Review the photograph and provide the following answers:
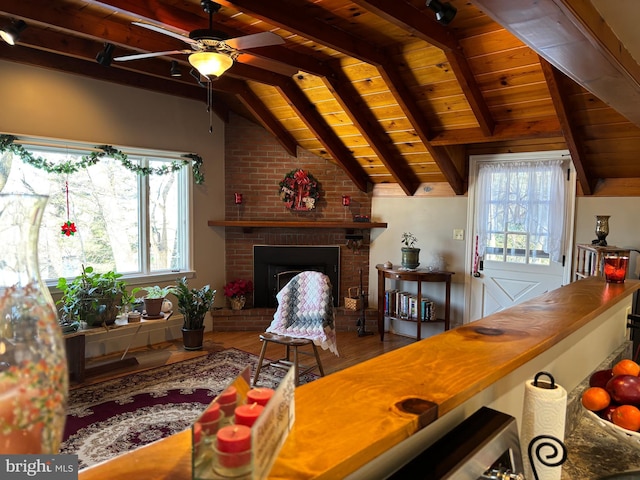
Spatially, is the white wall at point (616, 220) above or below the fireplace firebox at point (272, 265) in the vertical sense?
above

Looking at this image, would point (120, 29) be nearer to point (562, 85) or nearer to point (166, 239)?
point (166, 239)

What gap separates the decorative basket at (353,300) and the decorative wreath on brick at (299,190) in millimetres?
1150

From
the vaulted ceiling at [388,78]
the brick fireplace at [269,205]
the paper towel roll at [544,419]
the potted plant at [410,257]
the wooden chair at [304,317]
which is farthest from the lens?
the brick fireplace at [269,205]

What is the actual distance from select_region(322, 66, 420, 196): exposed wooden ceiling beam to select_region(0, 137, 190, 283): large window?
200 centimetres

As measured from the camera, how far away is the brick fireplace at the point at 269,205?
5.59 meters

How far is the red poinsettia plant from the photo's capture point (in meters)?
5.45

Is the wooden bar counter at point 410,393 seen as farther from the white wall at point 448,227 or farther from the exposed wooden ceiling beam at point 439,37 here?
the white wall at point 448,227

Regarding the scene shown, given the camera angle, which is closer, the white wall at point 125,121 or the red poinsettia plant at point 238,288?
the white wall at point 125,121

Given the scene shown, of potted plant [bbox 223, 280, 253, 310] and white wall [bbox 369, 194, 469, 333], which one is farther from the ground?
white wall [bbox 369, 194, 469, 333]

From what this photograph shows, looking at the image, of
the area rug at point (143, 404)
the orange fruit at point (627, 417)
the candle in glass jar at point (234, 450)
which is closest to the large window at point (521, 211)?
the area rug at point (143, 404)

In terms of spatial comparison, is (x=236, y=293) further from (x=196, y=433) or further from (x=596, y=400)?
(x=196, y=433)

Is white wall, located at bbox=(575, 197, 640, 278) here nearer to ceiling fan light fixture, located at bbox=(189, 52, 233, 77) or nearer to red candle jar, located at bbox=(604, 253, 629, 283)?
red candle jar, located at bbox=(604, 253, 629, 283)

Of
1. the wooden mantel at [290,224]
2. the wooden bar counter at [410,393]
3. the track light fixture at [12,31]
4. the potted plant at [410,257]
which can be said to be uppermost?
the track light fixture at [12,31]

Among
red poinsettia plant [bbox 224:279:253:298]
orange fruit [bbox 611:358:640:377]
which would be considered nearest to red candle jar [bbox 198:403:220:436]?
orange fruit [bbox 611:358:640:377]
